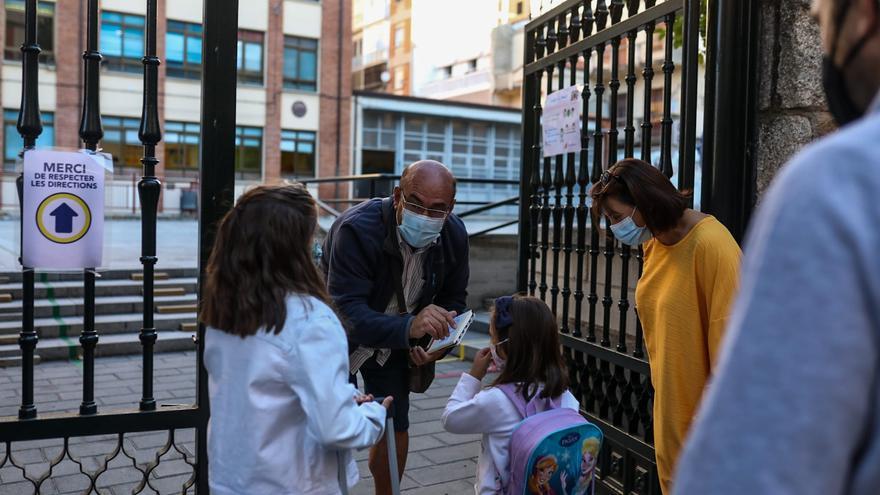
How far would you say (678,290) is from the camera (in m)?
2.77

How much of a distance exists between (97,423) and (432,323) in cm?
134

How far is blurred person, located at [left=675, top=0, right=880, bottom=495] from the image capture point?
726 millimetres

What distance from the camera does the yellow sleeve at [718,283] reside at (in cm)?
266

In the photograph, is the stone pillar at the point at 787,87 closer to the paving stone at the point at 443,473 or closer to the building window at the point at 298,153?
the paving stone at the point at 443,473

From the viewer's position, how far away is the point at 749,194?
3.27m

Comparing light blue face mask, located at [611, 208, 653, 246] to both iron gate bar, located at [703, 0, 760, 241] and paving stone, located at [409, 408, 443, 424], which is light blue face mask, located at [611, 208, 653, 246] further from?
paving stone, located at [409, 408, 443, 424]

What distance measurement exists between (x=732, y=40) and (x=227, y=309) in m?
2.40

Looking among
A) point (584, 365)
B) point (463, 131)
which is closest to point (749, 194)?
point (584, 365)

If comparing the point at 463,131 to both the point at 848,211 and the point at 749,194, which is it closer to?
the point at 749,194

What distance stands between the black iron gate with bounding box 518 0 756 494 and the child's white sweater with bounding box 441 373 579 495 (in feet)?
3.06

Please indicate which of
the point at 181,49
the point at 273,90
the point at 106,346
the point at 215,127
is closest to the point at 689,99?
the point at 215,127

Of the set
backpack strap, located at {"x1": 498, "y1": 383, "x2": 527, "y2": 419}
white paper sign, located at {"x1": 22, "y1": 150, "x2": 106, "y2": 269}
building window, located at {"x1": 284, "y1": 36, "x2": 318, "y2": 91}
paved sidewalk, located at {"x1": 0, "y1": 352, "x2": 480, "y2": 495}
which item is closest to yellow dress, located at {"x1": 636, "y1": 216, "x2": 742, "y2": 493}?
backpack strap, located at {"x1": 498, "y1": 383, "x2": 527, "y2": 419}

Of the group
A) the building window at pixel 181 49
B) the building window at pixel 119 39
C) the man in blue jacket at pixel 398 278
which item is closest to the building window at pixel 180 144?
the building window at pixel 181 49

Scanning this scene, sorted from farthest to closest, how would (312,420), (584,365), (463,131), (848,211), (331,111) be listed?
(463,131) < (331,111) < (584,365) < (312,420) < (848,211)
